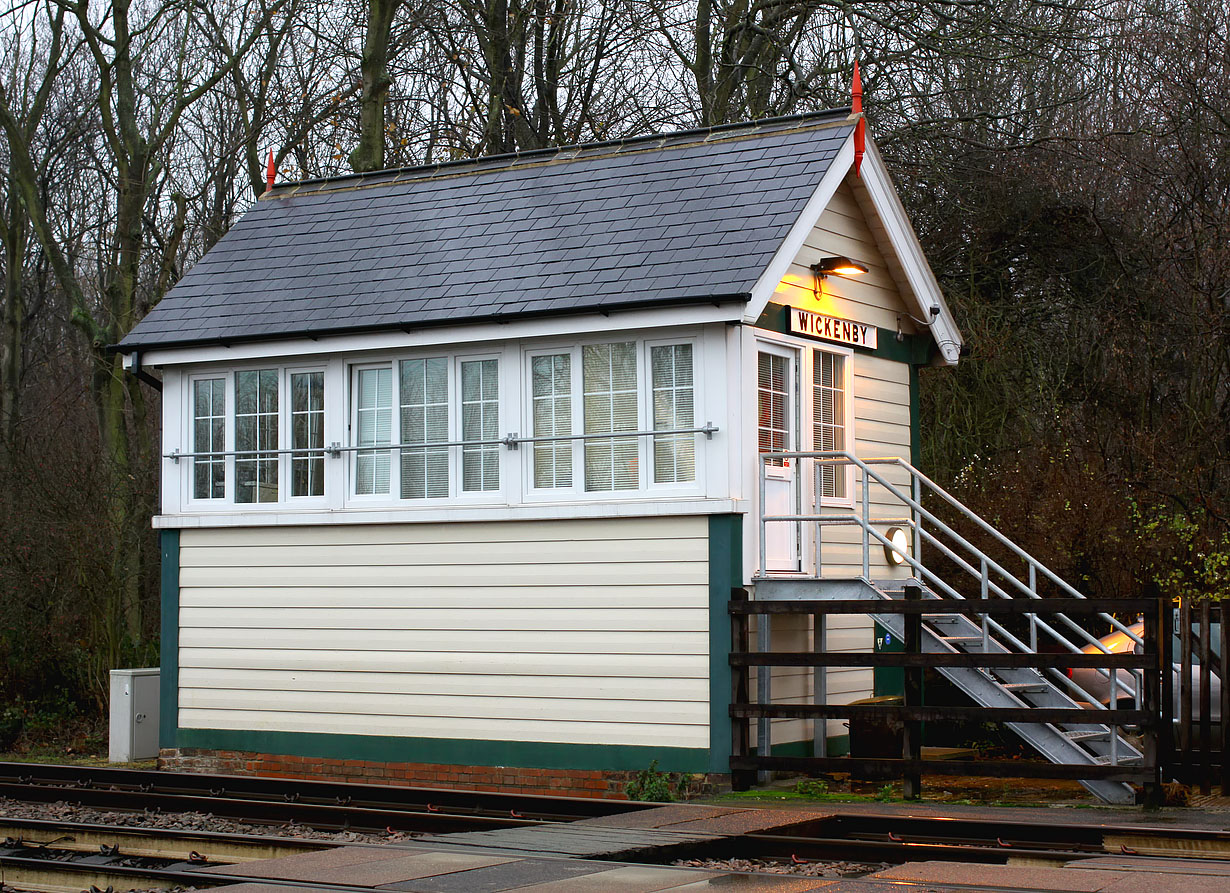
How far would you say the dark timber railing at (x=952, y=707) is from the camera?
1120 cm

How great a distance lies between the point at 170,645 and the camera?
15.5m

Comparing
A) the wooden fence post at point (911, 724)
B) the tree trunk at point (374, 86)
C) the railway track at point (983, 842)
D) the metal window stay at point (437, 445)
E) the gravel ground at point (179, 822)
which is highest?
the tree trunk at point (374, 86)

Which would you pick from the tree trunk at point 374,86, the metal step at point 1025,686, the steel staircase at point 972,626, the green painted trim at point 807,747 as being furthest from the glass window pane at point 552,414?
the tree trunk at point 374,86

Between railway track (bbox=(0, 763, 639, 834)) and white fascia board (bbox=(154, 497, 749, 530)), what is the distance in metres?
2.54

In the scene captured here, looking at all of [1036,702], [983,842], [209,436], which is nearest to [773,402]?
[1036,702]

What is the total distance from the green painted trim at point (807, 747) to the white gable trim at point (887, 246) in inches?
151

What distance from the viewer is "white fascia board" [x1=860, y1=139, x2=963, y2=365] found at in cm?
1450

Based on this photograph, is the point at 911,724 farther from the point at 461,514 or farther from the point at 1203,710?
the point at 461,514

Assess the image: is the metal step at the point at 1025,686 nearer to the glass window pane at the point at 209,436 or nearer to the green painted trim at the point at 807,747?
the green painted trim at the point at 807,747

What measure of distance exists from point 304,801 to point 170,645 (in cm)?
338

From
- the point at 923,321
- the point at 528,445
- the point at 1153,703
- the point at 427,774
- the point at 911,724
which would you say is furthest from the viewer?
the point at 923,321

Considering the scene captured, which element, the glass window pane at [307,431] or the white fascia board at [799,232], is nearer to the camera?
the white fascia board at [799,232]

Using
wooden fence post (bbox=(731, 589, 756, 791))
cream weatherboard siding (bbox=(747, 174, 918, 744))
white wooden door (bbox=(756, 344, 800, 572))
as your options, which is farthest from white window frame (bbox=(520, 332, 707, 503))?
cream weatherboard siding (bbox=(747, 174, 918, 744))

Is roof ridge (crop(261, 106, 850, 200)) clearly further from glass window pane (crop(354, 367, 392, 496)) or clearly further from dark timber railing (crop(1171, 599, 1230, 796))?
dark timber railing (crop(1171, 599, 1230, 796))
